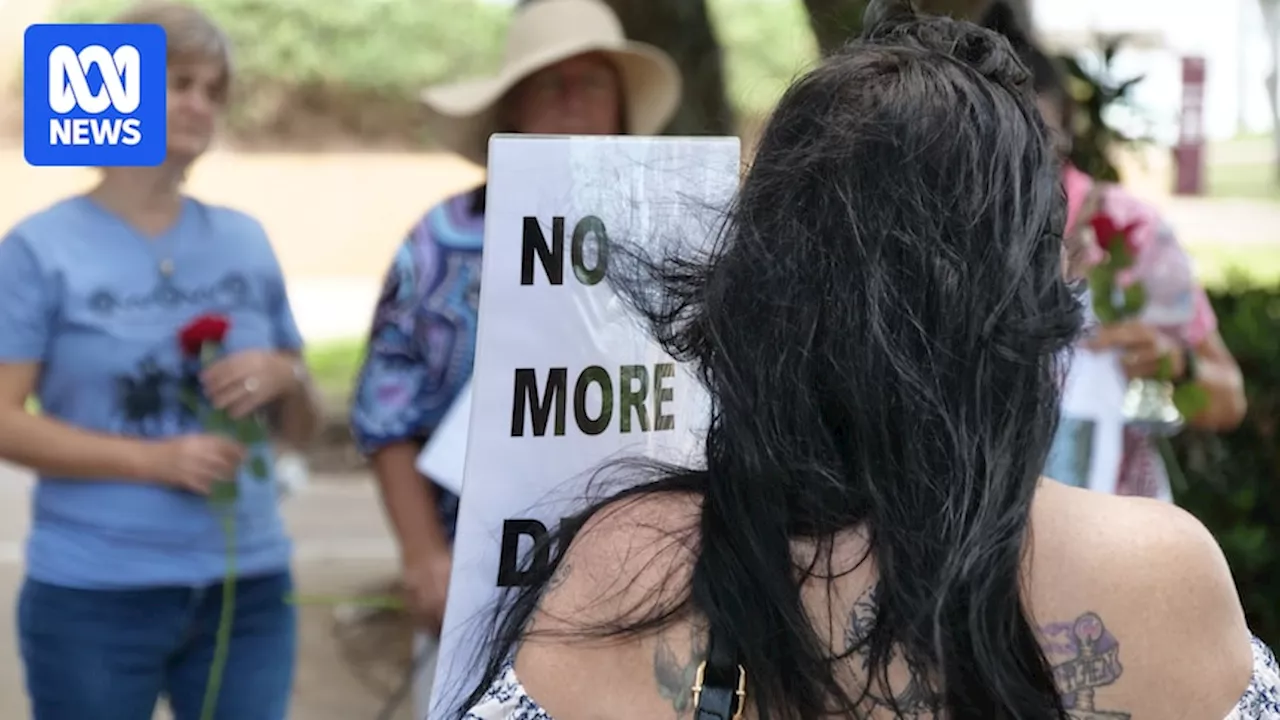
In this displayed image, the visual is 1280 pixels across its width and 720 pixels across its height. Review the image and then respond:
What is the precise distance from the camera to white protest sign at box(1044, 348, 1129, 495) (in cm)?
271

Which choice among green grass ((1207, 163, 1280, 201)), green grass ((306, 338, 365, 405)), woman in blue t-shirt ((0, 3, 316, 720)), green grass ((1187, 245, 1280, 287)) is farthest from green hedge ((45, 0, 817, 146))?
woman in blue t-shirt ((0, 3, 316, 720))

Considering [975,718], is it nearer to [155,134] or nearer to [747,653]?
[747,653]

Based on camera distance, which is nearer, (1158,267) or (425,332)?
(425,332)

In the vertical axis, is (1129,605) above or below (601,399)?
below

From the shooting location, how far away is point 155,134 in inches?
81.4

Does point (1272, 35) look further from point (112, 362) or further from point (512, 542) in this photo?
point (512, 542)

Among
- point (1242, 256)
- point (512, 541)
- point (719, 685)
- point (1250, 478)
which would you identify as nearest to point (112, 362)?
point (512, 541)

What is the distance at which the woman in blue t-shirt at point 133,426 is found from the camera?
2.45 meters

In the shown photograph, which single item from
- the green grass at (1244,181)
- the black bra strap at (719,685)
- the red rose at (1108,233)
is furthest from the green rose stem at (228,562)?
the green grass at (1244,181)

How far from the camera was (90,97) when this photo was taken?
1956mm

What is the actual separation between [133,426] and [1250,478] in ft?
10.2

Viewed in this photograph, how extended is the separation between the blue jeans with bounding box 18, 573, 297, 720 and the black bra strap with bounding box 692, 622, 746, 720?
4.83ft

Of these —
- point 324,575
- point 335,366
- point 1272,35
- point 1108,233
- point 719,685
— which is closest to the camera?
point 719,685

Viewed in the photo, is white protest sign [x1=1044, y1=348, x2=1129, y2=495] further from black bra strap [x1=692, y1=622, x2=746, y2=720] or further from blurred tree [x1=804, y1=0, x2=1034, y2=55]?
black bra strap [x1=692, y1=622, x2=746, y2=720]
